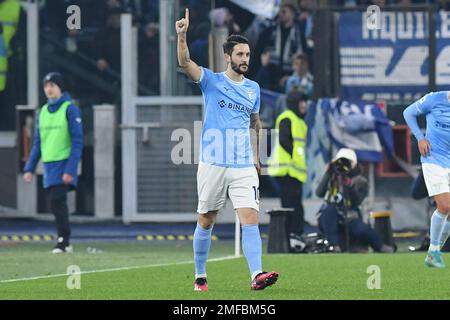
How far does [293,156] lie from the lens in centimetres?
2281

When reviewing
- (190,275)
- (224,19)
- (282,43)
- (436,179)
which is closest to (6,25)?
(224,19)

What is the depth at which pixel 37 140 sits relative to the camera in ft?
70.5

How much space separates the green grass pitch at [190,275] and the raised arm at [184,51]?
5.58 ft

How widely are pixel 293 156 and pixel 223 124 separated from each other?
877 cm

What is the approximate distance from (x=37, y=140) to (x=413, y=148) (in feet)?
21.4

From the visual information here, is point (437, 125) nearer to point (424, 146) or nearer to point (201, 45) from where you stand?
point (424, 146)

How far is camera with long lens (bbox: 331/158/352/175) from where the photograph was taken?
2155cm

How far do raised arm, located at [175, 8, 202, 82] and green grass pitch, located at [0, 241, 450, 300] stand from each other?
170cm

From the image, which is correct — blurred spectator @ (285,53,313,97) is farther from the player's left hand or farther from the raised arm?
the raised arm

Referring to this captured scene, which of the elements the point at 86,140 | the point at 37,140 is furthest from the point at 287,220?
the point at 86,140

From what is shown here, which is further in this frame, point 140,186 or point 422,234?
point 140,186

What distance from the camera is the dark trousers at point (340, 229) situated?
2128 centimetres

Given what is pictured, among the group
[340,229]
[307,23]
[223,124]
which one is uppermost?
[307,23]
